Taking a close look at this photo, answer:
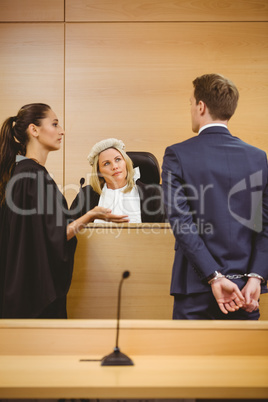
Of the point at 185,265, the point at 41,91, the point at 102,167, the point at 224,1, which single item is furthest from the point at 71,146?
the point at 185,265

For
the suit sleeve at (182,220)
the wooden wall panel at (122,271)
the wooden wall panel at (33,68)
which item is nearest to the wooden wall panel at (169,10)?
the wooden wall panel at (33,68)

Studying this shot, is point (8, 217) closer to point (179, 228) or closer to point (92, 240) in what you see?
point (92, 240)

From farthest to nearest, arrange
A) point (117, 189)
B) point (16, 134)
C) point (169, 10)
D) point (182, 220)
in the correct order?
point (169, 10) < point (117, 189) < point (16, 134) < point (182, 220)

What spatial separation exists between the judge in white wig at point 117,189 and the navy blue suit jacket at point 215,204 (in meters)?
1.29

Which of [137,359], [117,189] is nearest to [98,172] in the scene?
[117,189]

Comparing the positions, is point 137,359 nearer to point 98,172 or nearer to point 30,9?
point 98,172

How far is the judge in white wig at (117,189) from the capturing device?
9.08ft

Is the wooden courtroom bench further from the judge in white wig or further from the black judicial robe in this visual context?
the judge in white wig

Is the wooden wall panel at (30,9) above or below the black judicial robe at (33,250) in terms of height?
above

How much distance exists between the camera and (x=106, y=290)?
1.81 m

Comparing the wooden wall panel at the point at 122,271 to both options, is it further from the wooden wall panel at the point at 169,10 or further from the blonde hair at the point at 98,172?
the wooden wall panel at the point at 169,10

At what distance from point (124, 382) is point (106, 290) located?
35.1 inches

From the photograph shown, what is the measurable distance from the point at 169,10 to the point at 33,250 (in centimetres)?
264

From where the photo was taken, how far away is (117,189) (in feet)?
9.27
